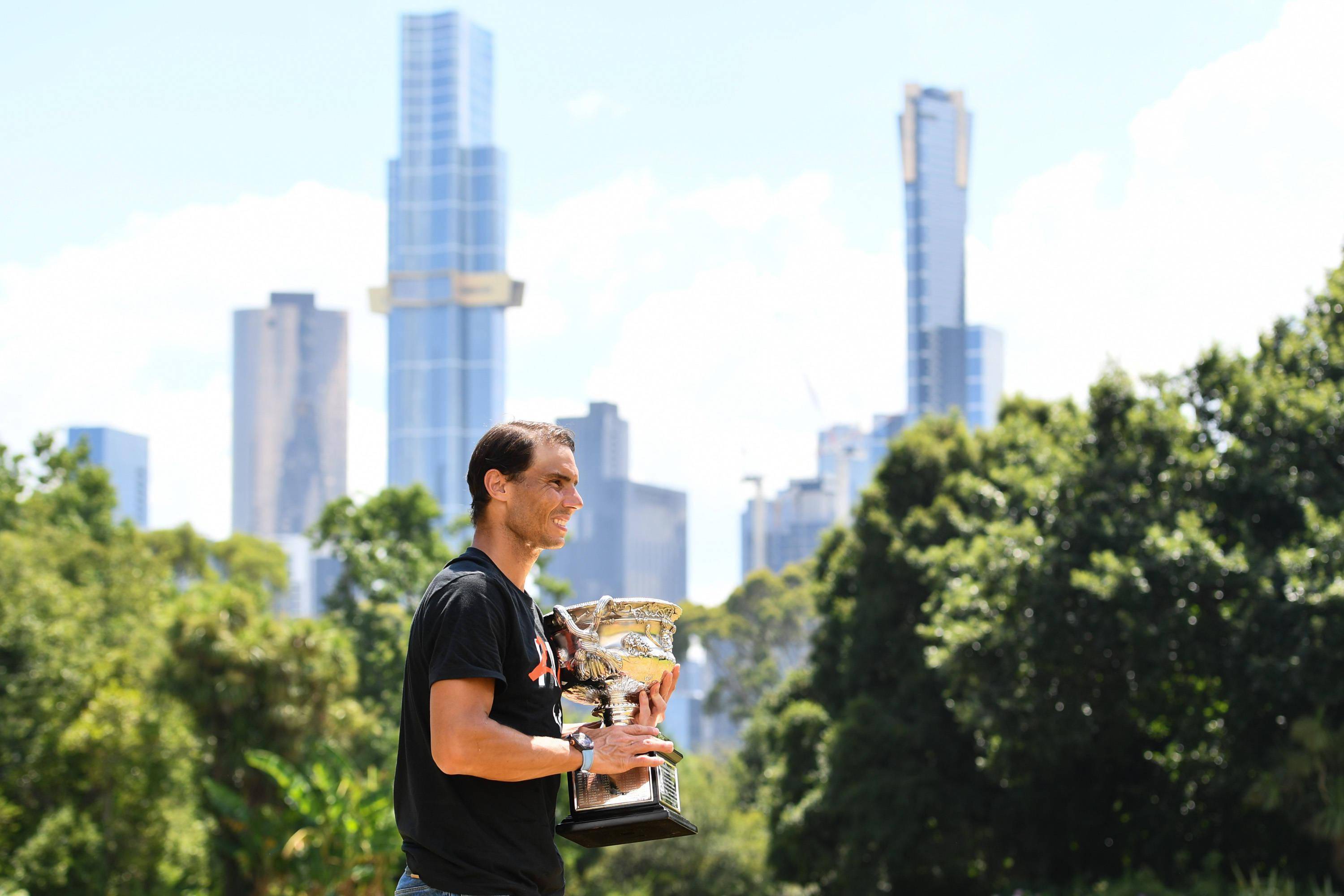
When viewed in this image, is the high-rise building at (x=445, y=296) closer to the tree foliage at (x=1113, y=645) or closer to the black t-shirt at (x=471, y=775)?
the tree foliage at (x=1113, y=645)

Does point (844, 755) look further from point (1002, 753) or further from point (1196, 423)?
point (1196, 423)

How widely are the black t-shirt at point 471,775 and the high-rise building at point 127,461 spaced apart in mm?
172983

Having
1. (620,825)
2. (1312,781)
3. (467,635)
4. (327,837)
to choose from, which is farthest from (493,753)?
(327,837)

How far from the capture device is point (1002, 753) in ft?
58.2

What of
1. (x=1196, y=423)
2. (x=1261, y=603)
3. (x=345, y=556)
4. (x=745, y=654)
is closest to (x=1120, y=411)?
(x=1196, y=423)

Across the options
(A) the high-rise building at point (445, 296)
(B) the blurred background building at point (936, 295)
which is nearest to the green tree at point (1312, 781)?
(B) the blurred background building at point (936, 295)

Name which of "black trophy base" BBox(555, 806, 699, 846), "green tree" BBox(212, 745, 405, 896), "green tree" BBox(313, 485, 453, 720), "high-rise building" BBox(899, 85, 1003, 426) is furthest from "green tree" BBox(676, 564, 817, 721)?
"high-rise building" BBox(899, 85, 1003, 426)

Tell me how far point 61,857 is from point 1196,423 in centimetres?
1779

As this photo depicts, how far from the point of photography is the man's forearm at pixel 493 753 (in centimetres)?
289

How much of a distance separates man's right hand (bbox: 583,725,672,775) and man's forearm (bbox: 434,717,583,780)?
215 mm

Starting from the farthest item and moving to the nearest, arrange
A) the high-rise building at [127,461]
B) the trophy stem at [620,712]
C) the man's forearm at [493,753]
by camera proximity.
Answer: the high-rise building at [127,461]
the trophy stem at [620,712]
the man's forearm at [493,753]

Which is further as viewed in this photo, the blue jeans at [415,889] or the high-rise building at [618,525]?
the high-rise building at [618,525]

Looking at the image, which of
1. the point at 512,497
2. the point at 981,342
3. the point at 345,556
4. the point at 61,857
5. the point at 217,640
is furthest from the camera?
the point at 981,342

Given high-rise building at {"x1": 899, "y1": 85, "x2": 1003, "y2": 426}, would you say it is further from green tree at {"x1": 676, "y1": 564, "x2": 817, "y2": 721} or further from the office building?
green tree at {"x1": 676, "y1": 564, "x2": 817, "y2": 721}
